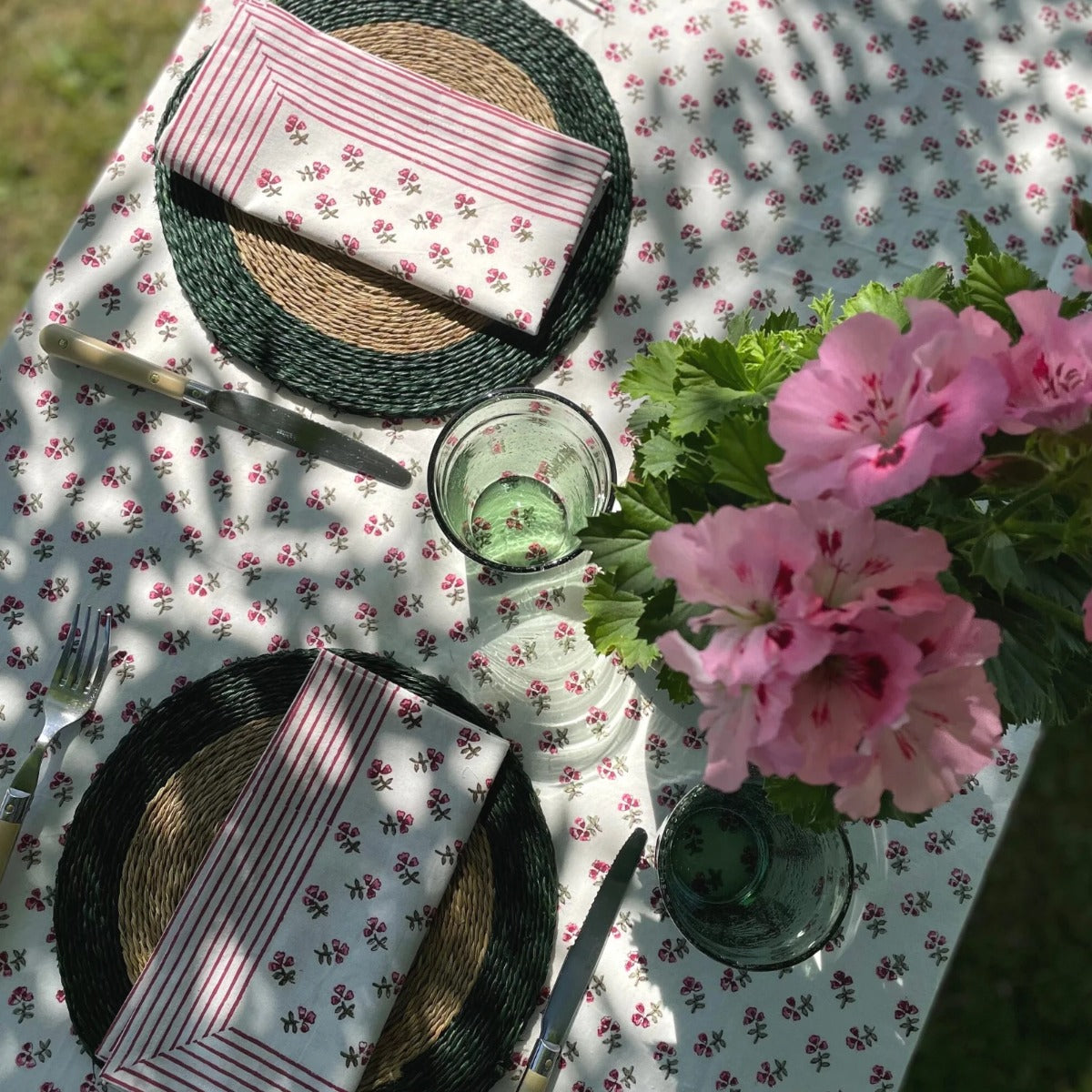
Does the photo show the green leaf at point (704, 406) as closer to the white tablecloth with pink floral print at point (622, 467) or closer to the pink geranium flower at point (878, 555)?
the pink geranium flower at point (878, 555)

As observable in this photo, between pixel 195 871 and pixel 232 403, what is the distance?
45cm

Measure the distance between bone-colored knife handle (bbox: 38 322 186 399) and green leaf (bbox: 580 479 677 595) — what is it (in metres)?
0.54

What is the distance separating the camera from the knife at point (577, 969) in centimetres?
92

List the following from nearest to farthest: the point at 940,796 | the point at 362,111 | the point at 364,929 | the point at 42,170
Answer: the point at 940,796 → the point at 364,929 → the point at 362,111 → the point at 42,170

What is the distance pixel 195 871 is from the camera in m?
0.93

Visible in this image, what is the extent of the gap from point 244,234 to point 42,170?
1114 millimetres

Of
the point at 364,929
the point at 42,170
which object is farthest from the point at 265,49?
the point at 42,170

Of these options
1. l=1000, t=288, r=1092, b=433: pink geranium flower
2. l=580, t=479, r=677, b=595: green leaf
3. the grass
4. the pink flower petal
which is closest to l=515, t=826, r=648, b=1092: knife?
l=580, t=479, r=677, b=595: green leaf

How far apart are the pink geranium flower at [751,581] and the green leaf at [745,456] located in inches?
3.7

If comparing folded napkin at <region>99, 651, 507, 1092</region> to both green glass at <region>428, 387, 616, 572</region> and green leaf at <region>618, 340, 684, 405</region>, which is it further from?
green leaf at <region>618, 340, 684, 405</region>

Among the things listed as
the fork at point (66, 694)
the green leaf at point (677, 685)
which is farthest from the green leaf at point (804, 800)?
the fork at point (66, 694)

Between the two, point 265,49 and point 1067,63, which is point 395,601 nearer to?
point 265,49

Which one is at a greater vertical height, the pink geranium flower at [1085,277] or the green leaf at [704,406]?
the pink geranium flower at [1085,277]

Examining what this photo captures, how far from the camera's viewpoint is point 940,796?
0.52m
